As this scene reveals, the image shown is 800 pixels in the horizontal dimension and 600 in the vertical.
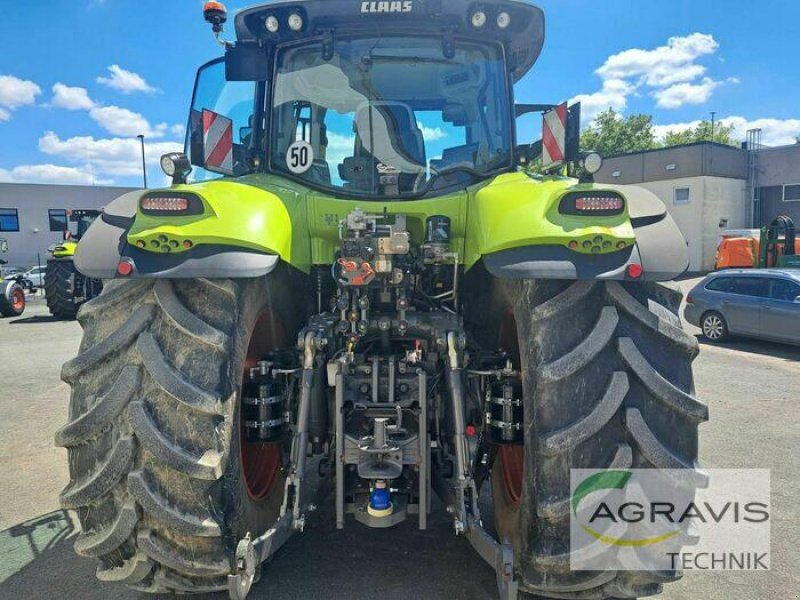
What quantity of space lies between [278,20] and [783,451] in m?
5.29

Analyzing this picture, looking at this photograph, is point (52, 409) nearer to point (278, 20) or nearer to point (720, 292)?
point (278, 20)

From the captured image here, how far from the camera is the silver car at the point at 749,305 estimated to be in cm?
1055

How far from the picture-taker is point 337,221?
3113 millimetres

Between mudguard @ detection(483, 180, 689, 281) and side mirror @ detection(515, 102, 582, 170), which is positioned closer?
mudguard @ detection(483, 180, 689, 281)

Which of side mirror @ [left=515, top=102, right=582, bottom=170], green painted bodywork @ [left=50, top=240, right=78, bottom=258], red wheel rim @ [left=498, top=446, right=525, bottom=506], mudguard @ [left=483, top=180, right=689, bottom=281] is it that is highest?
side mirror @ [left=515, top=102, right=582, bottom=170]

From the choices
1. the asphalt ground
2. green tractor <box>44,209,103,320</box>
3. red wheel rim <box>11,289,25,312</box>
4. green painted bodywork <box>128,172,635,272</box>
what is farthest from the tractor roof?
red wheel rim <box>11,289,25,312</box>

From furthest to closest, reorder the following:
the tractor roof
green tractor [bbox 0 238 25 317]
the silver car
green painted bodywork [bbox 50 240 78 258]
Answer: green tractor [bbox 0 238 25 317] < green painted bodywork [bbox 50 240 78 258] < the silver car < the tractor roof

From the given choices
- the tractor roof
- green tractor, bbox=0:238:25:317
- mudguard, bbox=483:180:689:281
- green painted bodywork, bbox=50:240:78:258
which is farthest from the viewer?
green tractor, bbox=0:238:25:317

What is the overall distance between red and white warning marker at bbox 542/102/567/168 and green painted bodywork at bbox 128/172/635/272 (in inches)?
6.1

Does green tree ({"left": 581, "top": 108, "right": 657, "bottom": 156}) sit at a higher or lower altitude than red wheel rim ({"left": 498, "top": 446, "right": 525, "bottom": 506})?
higher

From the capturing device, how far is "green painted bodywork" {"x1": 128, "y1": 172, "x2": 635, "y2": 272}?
7.43ft

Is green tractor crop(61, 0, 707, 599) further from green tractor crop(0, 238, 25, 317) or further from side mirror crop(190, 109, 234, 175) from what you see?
green tractor crop(0, 238, 25, 317)

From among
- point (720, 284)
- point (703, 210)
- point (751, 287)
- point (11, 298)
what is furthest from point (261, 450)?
point (703, 210)

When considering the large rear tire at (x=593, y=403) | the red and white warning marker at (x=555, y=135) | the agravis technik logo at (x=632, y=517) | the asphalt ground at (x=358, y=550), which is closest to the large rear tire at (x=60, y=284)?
the asphalt ground at (x=358, y=550)
